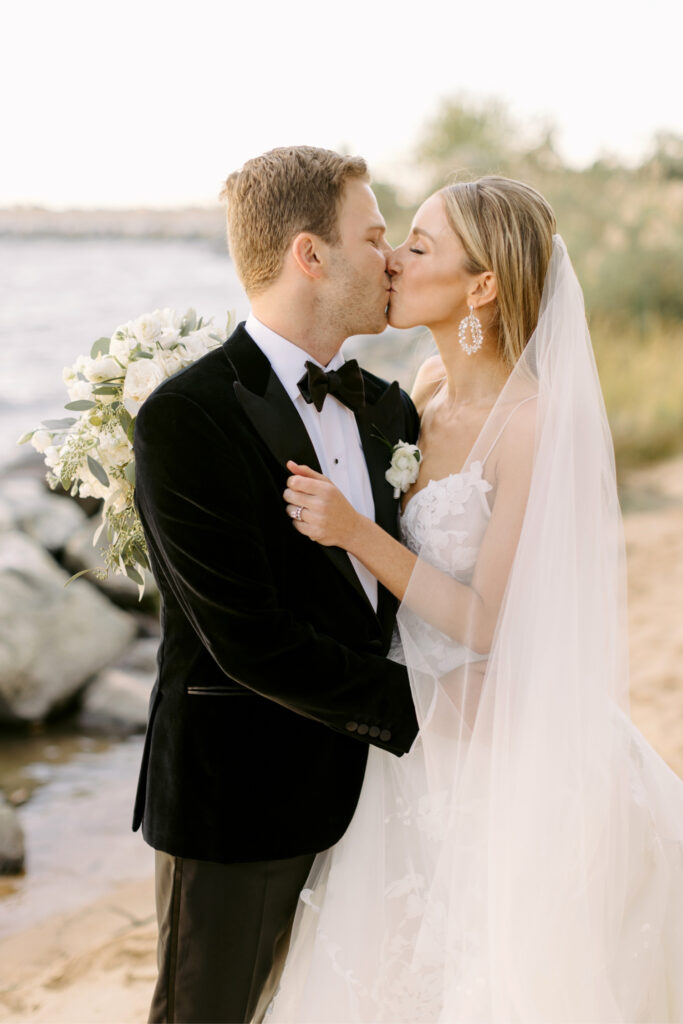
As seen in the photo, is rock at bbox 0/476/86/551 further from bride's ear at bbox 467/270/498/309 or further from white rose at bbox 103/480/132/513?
bride's ear at bbox 467/270/498/309

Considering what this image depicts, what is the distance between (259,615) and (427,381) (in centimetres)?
127

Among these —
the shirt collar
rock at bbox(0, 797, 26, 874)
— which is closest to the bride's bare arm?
the shirt collar

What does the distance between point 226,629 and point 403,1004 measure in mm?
992


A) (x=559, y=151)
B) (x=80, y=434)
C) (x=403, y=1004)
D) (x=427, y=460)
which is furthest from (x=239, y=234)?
(x=559, y=151)

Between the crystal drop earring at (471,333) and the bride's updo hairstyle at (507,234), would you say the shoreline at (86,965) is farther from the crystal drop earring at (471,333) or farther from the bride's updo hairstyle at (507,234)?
the bride's updo hairstyle at (507,234)

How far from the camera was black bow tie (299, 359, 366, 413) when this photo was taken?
2.01 metres

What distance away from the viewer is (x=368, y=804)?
82.1 inches

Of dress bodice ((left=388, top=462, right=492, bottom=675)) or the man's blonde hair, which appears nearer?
the man's blonde hair

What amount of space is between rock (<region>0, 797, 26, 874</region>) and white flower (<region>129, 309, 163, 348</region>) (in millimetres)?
2568

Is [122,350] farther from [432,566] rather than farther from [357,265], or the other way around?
[432,566]

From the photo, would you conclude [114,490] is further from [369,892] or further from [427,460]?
[369,892]

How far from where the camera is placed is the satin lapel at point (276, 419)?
6.23ft

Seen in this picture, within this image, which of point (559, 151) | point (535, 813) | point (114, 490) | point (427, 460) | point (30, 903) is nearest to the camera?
point (535, 813)

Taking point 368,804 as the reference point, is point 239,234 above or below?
above
